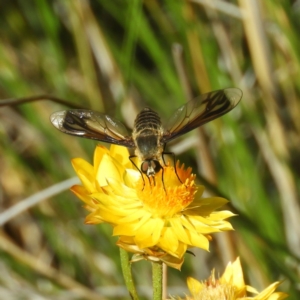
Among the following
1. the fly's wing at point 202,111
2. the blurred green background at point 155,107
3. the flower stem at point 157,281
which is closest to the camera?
the flower stem at point 157,281

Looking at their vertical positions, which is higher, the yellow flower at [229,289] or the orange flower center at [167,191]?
the orange flower center at [167,191]

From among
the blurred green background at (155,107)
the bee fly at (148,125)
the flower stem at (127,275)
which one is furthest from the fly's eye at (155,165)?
the blurred green background at (155,107)

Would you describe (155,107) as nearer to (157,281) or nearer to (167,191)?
(167,191)

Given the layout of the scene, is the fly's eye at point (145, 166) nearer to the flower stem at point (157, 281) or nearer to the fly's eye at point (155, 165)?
the fly's eye at point (155, 165)

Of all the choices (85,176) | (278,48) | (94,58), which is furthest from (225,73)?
(85,176)

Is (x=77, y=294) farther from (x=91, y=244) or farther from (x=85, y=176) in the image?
(x=85, y=176)

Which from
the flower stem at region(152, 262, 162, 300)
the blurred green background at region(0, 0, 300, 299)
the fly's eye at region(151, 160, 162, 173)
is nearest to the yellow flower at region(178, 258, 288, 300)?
the flower stem at region(152, 262, 162, 300)

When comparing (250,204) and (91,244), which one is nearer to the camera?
(250,204)
